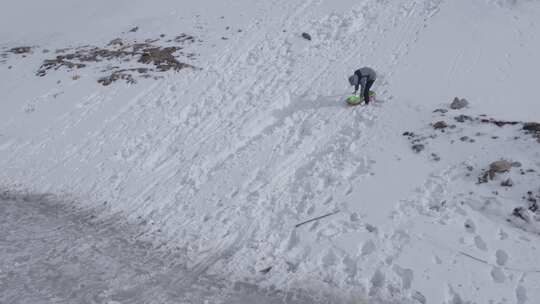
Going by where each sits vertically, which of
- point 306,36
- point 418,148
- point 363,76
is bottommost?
point 418,148

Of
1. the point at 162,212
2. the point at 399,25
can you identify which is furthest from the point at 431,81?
the point at 162,212

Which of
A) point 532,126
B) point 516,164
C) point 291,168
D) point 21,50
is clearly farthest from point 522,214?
point 21,50

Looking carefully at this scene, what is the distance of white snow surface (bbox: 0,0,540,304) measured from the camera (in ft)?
24.6

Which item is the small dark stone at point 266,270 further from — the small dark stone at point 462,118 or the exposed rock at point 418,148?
the small dark stone at point 462,118

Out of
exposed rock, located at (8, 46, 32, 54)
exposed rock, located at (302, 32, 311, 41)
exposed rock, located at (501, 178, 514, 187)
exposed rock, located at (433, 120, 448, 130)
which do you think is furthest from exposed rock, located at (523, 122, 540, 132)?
exposed rock, located at (8, 46, 32, 54)

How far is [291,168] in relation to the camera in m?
10.4

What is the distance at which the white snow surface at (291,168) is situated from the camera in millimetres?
7512

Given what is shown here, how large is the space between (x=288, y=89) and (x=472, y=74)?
5334 mm

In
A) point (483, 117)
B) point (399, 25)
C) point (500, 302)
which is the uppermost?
point (399, 25)

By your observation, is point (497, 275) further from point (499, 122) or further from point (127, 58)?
point (127, 58)

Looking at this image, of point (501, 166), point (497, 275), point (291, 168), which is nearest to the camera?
point (497, 275)

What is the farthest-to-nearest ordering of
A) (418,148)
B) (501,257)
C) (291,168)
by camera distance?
(291,168) < (418,148) < (501,257)

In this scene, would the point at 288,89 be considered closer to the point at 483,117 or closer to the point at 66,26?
the point at 483,117

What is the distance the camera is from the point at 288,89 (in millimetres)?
13688
